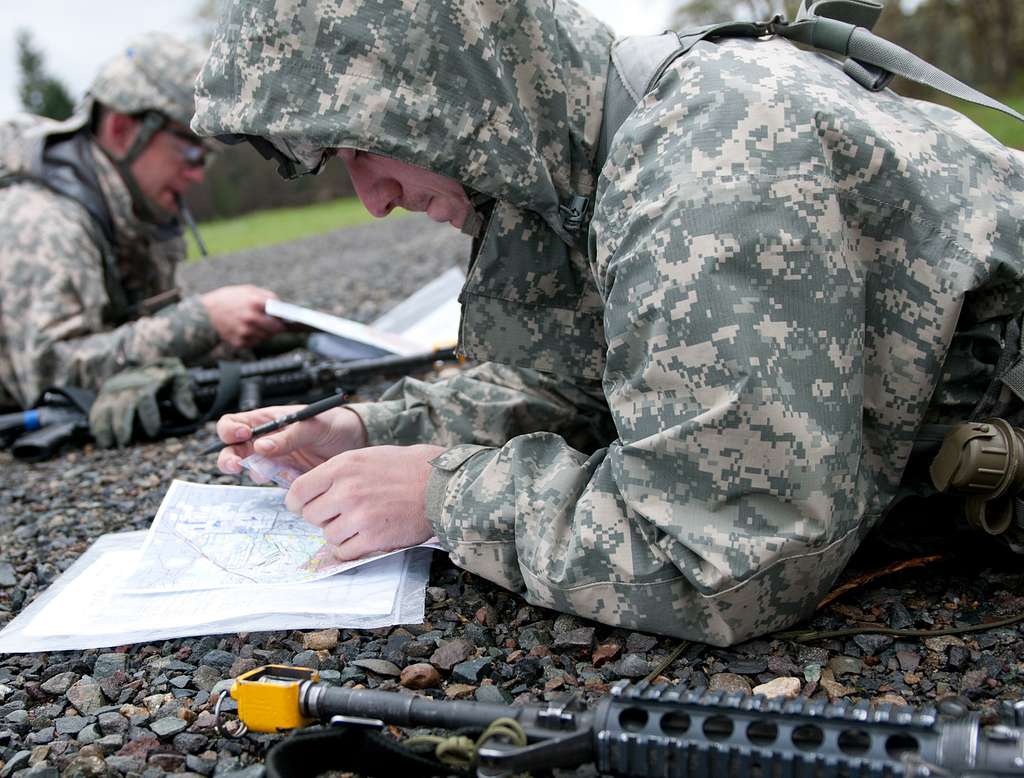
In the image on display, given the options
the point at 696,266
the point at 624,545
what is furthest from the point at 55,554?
the point at 696,266

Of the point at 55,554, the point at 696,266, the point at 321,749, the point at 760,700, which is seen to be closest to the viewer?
the point at 760,700

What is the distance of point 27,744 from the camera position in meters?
1.92

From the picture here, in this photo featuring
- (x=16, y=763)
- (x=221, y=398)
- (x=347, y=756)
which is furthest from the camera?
(x=221, y=398)

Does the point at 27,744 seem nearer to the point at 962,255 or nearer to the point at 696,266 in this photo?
the point at 696,266

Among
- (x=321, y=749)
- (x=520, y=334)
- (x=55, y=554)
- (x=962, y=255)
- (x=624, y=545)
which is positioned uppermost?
(x=962, y=255)

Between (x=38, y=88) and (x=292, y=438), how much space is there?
1421 inches

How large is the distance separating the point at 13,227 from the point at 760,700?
4403mm

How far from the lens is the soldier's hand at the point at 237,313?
4773mm

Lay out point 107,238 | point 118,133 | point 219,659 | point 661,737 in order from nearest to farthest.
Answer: point 661,737
point 219,659
point 107,238
point 118,133

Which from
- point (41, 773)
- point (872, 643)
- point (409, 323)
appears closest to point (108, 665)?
point (41, 773)

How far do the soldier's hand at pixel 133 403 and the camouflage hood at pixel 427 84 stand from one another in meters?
2.31

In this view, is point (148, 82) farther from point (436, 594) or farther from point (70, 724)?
point (70, 724)

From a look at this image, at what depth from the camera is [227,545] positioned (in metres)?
2.50

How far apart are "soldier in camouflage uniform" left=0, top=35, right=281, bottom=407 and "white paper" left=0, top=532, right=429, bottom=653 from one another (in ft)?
7.86
